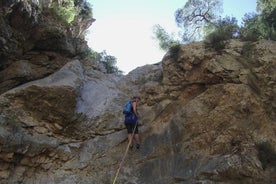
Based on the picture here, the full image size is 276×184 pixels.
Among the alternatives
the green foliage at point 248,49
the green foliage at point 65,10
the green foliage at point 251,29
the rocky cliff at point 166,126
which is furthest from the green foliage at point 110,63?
the green foliage at point 248,49

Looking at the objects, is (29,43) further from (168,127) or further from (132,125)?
(168,127)

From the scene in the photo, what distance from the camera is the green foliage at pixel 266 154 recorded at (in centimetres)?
1023

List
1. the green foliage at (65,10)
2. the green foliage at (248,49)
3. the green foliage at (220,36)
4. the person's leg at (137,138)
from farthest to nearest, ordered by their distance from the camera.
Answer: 1. the green foliage at (65,10)
2. the green foliage at (220,36)
3. the green foliage at (248,49)
4. the person's leg at (137,138)

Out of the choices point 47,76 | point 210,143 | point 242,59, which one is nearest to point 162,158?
point 210,143

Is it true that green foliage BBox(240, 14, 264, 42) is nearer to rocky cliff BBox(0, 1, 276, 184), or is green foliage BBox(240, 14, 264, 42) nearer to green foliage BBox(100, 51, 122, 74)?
rocky cliff BBox(0, 1, 276, 184)

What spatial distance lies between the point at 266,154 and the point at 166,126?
3.74 metres

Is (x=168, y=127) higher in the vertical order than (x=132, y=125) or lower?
lower

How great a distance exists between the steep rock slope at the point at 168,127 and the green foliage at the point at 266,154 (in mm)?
29

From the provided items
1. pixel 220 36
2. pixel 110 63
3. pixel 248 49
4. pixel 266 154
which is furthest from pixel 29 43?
pixel 266 154

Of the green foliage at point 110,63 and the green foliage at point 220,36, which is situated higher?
the green foliage at point 110,63

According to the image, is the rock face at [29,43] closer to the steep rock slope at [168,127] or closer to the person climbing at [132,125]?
the steep rock slope at [168,127]

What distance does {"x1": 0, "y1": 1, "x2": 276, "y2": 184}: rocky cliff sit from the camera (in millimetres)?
10859

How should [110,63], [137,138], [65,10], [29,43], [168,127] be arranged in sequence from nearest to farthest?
[137,138]
[168,127]
[29,43]
[65,10]
[110,63]

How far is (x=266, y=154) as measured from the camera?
1037cm
